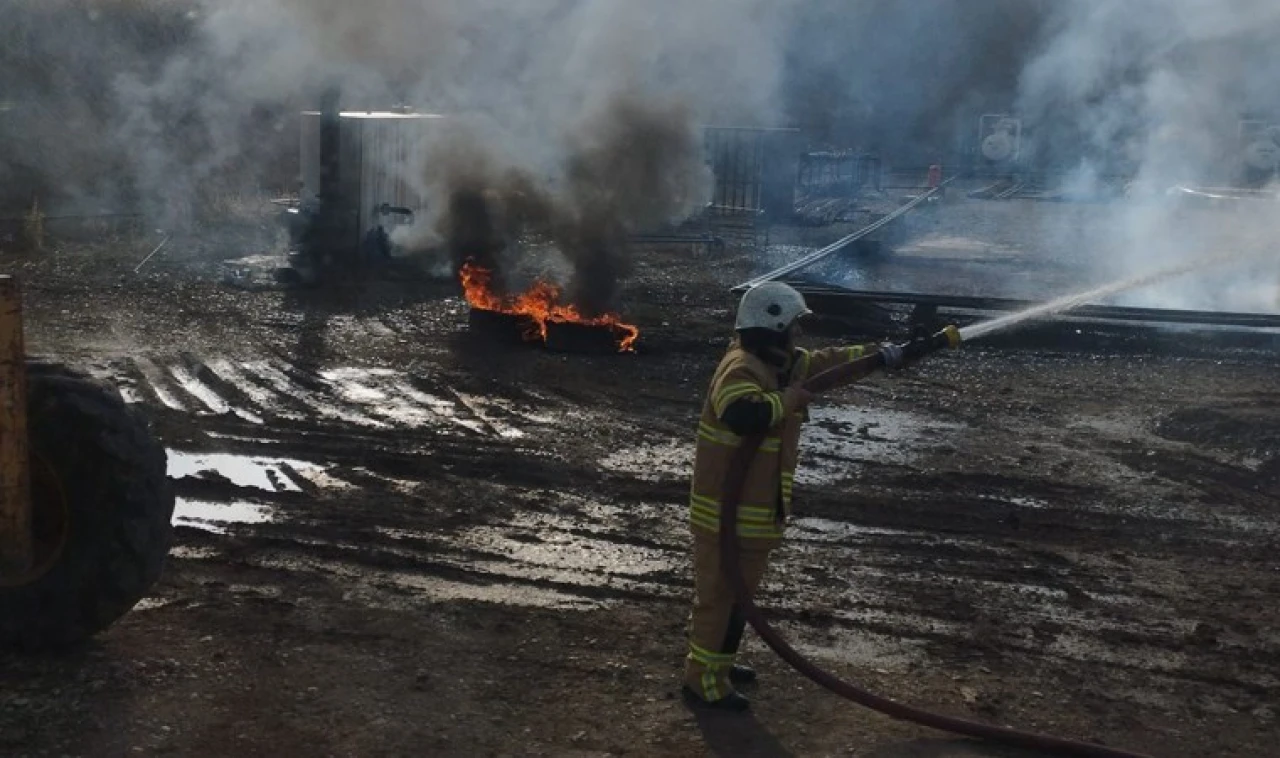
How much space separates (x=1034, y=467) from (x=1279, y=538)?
5.31 ft

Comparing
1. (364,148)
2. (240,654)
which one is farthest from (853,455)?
(364,148)

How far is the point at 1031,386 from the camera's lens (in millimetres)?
10953

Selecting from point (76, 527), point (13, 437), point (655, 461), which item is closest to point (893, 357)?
point (76, 527)

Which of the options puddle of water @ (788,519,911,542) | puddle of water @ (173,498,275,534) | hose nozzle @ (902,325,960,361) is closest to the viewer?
hose nozzle @ (902,325,960,361)

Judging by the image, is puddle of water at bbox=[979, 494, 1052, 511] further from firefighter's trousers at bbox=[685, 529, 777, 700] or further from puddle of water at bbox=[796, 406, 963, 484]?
firefighter's trousers at bbox=[685, 529, 777, 700]

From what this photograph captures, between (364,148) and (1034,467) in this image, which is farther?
(364,148)

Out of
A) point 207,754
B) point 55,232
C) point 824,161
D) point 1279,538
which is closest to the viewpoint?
point 207,754

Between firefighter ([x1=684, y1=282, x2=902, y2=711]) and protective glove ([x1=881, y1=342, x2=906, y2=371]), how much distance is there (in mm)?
452

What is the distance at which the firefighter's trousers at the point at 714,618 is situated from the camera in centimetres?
474

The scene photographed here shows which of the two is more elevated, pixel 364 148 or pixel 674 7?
pixel 674 7

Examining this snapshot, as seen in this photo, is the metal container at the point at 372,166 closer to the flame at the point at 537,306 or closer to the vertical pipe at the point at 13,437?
the flame at the point at 537,306

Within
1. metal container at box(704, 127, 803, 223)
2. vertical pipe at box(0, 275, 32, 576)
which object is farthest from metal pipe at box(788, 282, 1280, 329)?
metal container at box(704, 127, 803, 223)

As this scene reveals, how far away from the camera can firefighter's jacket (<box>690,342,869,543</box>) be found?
4.69m

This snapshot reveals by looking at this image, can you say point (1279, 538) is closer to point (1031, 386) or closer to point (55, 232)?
point (1031, 386)
